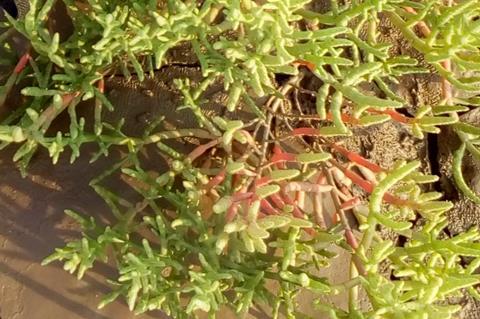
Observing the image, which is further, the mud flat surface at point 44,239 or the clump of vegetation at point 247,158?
the mud flat surface at point 44,239

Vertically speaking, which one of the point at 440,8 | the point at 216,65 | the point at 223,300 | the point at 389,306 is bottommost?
the point at 223,300

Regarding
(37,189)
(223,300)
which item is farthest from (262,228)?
(37,189)

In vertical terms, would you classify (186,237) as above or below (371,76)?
below

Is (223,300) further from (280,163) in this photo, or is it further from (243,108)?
(243,108)

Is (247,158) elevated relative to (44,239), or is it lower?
elevated

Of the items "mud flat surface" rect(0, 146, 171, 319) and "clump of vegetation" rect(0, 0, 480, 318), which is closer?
"clump of vegetation" rect(0, 0, 480, 318)

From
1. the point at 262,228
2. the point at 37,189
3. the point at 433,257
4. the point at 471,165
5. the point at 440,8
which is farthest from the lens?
the point at 471,165

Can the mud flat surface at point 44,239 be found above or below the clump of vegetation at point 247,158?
below

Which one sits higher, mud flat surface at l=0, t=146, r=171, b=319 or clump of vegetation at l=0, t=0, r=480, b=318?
clump of vegetation at l=0, t=0, r=480, b=318
